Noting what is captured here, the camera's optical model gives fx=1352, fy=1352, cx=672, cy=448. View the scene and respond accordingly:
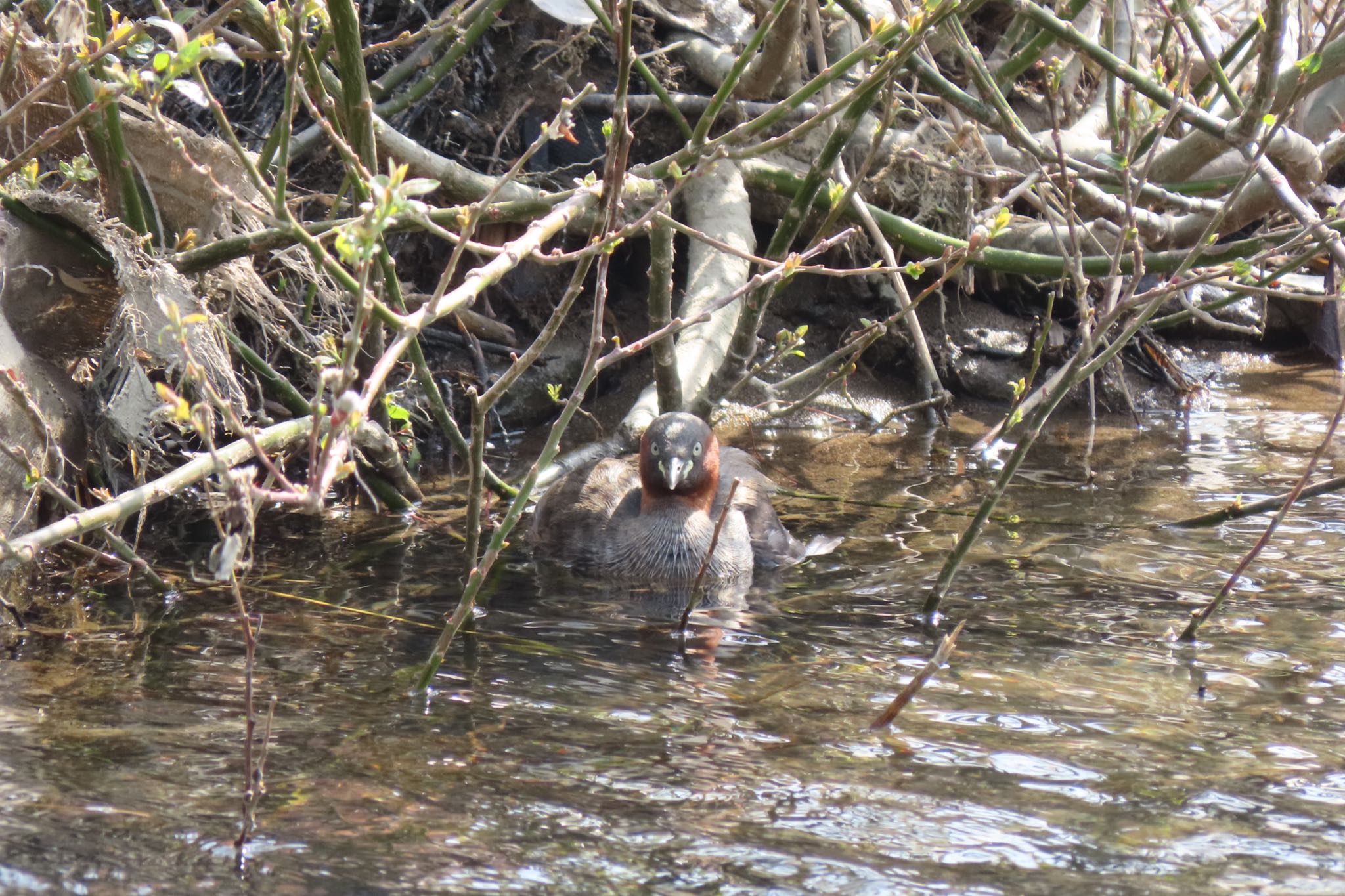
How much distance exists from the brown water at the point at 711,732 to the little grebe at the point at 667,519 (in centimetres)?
30

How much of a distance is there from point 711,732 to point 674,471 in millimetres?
2213

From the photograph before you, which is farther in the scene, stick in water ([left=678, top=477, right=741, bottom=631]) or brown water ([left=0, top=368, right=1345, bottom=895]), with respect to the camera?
stick in water ([left=678, top=477, right=741, bottom=631])

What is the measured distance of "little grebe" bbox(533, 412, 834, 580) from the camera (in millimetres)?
5715

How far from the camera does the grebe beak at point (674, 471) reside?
569 cm

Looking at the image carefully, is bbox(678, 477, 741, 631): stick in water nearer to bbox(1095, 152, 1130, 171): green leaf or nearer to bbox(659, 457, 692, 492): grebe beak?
bbox(659, 457, 692, 492): grebe beak

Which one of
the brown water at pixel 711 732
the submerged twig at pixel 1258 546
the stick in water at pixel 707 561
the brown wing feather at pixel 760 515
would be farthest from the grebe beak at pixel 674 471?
the submerged twig at pixel 1258 546

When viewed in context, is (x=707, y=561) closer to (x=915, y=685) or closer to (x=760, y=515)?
(x=915, y=685)

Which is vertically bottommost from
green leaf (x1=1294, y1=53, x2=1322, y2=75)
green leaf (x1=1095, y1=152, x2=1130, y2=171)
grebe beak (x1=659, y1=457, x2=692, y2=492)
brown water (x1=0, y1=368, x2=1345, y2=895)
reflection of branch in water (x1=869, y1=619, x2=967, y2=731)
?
brown water (x1=0, y1=368, x2=1345, y2=895)

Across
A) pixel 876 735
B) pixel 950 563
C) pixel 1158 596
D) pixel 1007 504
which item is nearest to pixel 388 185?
pixel 876 735

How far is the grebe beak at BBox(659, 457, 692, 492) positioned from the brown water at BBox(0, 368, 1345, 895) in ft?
1.95

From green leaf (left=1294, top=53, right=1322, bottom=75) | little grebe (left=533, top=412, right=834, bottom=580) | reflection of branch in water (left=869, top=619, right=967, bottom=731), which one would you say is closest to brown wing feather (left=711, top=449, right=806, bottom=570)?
little grebe (left=533, top=412, right=834, bottom=580)

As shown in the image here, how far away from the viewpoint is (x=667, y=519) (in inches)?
235

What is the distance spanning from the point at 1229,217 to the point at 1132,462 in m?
1.50

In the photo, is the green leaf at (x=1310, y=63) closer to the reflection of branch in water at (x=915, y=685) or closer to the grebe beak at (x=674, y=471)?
the reflection of branch in water at (x=915, y=685)
